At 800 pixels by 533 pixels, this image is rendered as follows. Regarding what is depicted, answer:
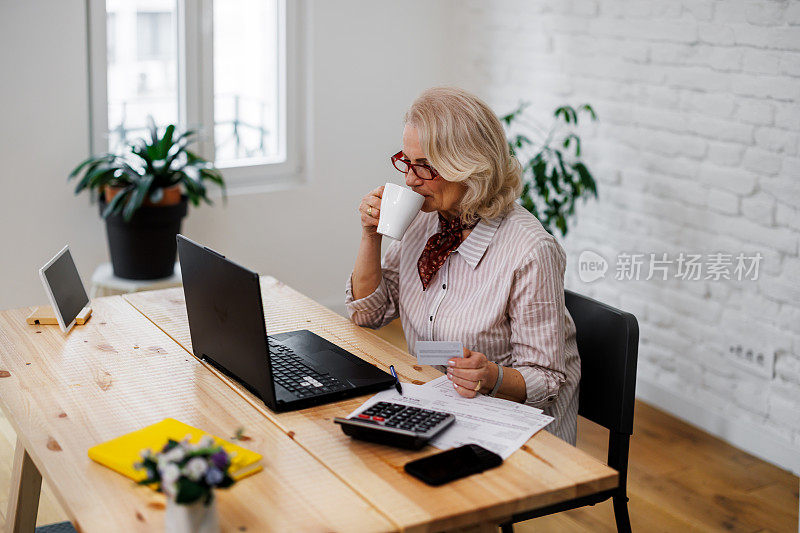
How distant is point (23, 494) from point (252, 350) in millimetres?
833

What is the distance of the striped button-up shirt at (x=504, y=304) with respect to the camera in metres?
1.84

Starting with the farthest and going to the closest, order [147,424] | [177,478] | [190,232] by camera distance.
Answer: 1. [190,232]
2. [147,424]
3. [177,478]

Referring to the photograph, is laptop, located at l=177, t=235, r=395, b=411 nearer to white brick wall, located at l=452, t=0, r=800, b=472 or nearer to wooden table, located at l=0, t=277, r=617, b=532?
wooden table, located at l=0, t=277, r=617, b=532

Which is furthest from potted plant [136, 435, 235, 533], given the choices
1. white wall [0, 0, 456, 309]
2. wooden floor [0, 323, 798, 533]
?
white wall [0, 0, 456, 309]

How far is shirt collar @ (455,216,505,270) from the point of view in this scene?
1.96 meters

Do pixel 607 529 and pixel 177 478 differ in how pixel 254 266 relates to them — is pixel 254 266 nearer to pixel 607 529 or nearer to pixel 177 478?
pixel 607 529

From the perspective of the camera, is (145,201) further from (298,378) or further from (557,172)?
(298,378)

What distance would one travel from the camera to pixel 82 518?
124cm

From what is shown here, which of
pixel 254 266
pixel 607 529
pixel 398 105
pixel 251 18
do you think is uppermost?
pixel 251 18

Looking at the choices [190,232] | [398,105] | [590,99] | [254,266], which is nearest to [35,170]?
[190,232]

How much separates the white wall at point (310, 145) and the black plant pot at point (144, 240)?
30 cm

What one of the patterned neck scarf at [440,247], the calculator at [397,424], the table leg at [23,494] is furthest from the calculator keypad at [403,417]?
the table leg at [23,494]

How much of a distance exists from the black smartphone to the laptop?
0.31 m

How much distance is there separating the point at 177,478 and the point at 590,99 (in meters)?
2.72
